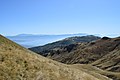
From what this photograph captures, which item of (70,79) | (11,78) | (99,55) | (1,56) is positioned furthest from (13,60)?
(99,55)

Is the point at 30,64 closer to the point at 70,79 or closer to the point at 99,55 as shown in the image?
the point at 70,79

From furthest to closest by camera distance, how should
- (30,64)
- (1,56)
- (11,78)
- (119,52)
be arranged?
(119,52), (30,64), (1,56), (11,78)

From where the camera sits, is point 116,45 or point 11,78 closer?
point 11,78

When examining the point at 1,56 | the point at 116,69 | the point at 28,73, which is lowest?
the point at 116,69

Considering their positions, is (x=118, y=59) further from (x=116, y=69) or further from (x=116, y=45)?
(x=116, y=45)

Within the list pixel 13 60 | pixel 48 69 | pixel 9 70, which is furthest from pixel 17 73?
pixel 48 69

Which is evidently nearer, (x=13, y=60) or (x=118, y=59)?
(x=13, y=60)

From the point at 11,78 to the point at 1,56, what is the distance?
4.14 m

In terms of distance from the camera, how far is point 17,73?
21422mm

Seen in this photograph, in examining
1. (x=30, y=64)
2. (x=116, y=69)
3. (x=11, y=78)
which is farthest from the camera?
(x=116, y=69)

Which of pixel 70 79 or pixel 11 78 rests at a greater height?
pixel 11 78

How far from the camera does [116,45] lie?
19888 cm

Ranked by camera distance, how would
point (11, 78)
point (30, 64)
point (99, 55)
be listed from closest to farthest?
point (11, 78) < point (30, 64) < point (99, 55)

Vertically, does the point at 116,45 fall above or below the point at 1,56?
below
